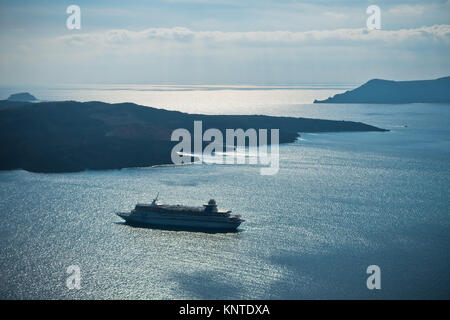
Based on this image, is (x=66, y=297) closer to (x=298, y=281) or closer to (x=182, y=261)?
(x=182, y=261)

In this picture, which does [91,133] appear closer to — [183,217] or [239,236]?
[183,217]

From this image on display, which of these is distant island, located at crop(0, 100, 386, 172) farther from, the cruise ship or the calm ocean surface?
the cruise ship

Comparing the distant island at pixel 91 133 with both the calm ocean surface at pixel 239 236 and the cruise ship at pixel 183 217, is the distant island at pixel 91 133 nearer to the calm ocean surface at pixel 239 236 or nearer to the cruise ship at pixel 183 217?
the calm ocean surface at pixel 239 236

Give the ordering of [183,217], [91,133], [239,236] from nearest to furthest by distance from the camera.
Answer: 1. [239,236]
2. [183,217]
3. [91,133]

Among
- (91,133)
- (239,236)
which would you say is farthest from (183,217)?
(91,133)
